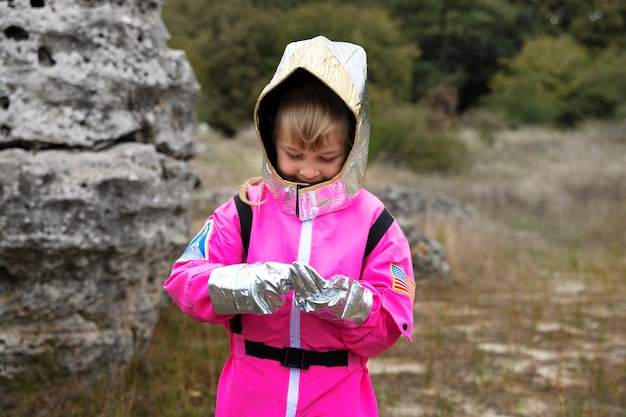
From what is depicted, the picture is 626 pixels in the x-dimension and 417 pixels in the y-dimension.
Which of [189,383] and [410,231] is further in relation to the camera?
[410,231]

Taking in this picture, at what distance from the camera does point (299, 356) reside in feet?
6.20

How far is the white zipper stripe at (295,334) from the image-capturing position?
1.87 m

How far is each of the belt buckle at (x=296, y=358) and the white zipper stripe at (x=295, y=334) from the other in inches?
0.7

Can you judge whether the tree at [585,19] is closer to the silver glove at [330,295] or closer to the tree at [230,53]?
the tree at [230,53]

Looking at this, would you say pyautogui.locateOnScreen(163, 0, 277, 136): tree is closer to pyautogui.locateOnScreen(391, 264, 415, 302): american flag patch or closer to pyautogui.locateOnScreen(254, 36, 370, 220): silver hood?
pyautogui.locateOnScreen(254, 36, 370, 220): silver hood

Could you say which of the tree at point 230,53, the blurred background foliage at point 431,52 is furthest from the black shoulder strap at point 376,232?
the tree at point 230,53

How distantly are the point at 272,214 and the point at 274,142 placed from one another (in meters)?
0.26

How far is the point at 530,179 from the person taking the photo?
1559 cm

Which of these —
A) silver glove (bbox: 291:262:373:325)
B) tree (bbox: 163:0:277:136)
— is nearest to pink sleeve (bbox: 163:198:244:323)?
silver glove (bbox: 291:262:373:325)

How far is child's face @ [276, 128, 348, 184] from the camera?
1.95 metres

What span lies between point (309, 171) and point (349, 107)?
221mm

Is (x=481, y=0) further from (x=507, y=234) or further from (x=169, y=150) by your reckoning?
(x=169, y=150)

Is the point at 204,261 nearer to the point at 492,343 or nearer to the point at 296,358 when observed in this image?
the point at 296,358

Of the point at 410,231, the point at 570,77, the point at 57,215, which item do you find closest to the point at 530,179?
the point at 410,231
